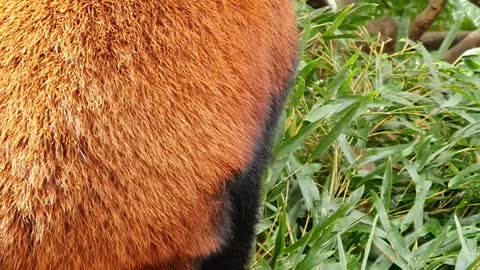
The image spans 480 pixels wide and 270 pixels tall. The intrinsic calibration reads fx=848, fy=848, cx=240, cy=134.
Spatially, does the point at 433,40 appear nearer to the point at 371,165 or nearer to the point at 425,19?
the point at 425,19

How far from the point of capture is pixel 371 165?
4.52 ft

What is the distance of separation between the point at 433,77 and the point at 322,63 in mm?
201

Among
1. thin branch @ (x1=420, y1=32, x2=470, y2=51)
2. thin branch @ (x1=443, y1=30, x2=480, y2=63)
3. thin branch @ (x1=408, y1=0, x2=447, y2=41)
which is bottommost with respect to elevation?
thin branch @ (x1=420, y1=32, x2=470, y2=51)

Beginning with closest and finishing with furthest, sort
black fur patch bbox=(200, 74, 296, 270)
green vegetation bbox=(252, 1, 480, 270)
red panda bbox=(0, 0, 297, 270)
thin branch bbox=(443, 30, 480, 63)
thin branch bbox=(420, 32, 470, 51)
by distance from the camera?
1. red panda bbox=(0, 0, 297, 270)
2. black fur patch bbox=(200, 74, 296, 270)
3. green vegetation bbox=(252, 1, 480, 270)
4. thin branch bbox=(443, 30, 480, 63)
5. thin branch bbox=(420, 32, 470, 51)

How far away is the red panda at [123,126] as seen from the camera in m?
0.78

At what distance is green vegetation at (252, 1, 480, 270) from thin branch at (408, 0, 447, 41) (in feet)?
1.22

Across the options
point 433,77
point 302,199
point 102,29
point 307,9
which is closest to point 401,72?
point 433,77

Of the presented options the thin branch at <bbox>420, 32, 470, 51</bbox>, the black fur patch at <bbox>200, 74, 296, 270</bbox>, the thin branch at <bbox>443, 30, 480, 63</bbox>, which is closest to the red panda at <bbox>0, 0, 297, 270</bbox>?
the black fur patch at <bbox>200, 74, 296, 270</bbox>

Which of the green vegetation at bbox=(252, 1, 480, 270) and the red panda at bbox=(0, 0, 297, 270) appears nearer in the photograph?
the red panda at bbox=(0, 0, 297, 270)

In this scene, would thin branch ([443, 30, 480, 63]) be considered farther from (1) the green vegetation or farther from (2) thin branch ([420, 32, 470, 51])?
(1) the green vegetation

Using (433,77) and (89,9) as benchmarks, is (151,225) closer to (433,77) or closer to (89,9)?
(89,9)

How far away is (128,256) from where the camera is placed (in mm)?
806

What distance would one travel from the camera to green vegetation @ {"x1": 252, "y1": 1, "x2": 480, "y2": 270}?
1199mm

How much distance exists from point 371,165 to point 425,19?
688 millimetres
